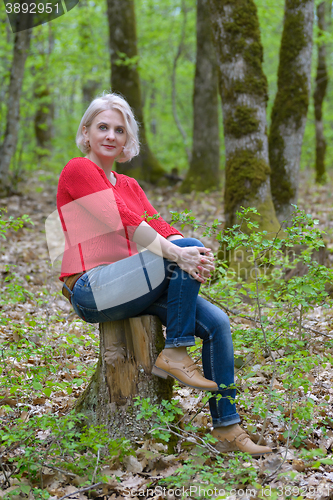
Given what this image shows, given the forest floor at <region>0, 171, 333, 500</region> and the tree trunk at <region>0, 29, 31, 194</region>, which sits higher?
the tree trunk at <region>0, 29, 31, 194</region>

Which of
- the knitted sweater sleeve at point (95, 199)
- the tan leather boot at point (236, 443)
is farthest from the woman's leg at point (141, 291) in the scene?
the tan leather boot at point (236, 443)

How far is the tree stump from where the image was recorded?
2574 millimetres

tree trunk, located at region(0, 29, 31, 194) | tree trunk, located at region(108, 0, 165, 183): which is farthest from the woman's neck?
tree trunk, located at region(108, 0, 165, 183)

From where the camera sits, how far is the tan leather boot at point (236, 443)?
2379 mm

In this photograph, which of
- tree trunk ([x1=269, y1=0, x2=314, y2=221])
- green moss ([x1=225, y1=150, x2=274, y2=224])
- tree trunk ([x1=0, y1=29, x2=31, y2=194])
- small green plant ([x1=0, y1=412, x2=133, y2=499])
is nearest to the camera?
small green plant ([x1=0, y1=412, x2=133, y2=499])

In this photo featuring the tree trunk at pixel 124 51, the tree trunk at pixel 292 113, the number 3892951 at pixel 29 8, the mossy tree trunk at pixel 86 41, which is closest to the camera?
the tree trunk at pixel 292 113

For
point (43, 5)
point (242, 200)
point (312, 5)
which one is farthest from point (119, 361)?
point (43, 5)

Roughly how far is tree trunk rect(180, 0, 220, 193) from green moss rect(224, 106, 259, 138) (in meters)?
5.52

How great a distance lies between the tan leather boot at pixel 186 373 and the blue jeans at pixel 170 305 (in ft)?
0.27

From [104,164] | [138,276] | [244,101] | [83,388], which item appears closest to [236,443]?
[138,276]

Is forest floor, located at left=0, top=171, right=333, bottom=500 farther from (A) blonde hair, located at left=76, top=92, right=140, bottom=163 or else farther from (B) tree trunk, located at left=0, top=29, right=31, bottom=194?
(B) tree trunk, located at left=0, top=29, right=31, bottom=194

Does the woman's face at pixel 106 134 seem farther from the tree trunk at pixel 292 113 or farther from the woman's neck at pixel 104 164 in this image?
the tree trunk at pixel 292 113

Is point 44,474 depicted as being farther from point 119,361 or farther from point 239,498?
point 239,498

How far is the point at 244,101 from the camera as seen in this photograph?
→ 4938 millimetres
